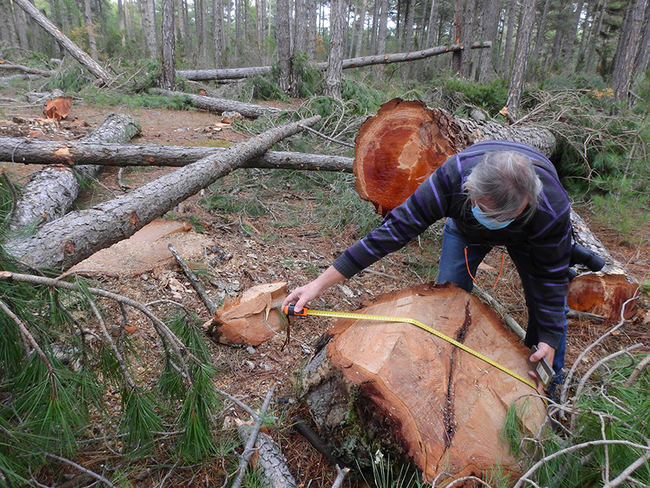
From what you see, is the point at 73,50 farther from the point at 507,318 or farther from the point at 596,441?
the point at 596,441

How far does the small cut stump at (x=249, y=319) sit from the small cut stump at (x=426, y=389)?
2.60 ft

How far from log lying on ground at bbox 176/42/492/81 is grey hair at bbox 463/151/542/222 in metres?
9.24

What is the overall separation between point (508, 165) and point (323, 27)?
34.7 meters

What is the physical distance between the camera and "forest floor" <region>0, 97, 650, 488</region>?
1884 millimetres

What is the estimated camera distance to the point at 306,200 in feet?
15.3

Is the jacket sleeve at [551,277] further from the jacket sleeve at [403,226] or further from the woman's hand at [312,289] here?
the woman's hand at [312,289]

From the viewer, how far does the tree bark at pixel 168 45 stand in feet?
26.5

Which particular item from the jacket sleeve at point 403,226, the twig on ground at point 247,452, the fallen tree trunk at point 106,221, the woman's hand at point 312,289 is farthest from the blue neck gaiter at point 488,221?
the fallen tree trunk at point 106,221

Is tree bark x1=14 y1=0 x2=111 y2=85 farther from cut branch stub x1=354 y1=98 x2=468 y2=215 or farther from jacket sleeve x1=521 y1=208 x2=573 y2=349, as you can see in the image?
jacket sleeve x1=521 y1=208 x2=573 y2=349

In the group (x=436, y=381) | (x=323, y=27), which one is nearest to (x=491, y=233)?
(x=436, y=381)

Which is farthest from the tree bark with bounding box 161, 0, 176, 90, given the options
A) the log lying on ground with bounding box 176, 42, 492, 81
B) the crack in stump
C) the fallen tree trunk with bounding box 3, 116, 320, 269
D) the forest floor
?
the crack in stump

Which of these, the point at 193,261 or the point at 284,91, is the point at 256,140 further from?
the point at 284,91

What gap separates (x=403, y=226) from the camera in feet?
5.73

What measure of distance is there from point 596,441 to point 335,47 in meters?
7.87
